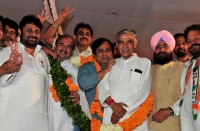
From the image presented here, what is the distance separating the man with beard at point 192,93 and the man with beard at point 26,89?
1.65 m

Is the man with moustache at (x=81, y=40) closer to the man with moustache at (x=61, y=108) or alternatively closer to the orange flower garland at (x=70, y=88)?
the man with moustache at (x=61, y=108)

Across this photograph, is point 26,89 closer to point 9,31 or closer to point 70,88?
point 70,88

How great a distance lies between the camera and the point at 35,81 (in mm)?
3650

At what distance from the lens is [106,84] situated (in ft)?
12.5

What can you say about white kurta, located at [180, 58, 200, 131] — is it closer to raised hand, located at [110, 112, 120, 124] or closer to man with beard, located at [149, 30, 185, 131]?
man with beard, located at [149, 30, 185, 131]

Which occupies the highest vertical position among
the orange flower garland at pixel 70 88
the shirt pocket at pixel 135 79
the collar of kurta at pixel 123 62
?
the collar of kurta at pixel 123 62

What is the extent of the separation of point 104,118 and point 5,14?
3523 mm

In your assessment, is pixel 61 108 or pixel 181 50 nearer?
pixel 61 108

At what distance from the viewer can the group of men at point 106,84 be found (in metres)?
3.50

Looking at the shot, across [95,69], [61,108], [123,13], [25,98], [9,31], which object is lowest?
[61,108]

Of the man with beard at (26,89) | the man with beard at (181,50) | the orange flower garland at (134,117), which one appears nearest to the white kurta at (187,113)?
the orange flower garland at (134,117)

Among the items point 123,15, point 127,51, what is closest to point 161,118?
point 127,51

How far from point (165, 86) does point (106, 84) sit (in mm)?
740

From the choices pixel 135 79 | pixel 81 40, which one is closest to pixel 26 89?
pixel 135 79
